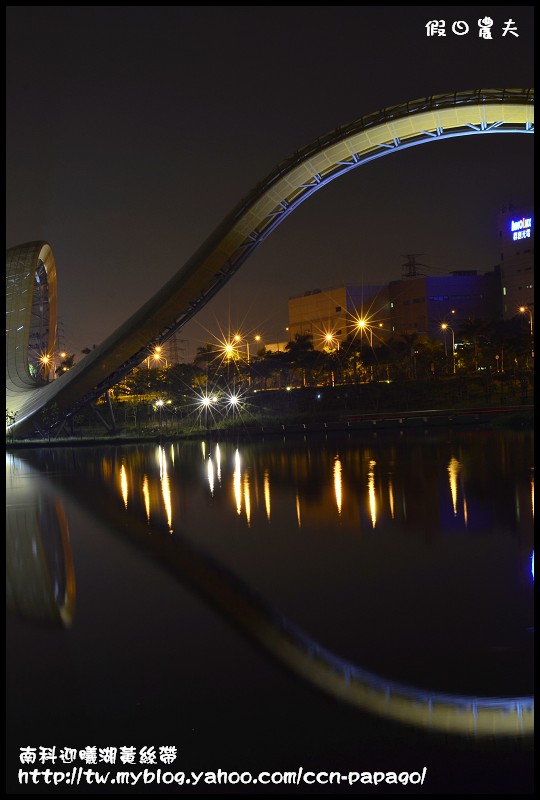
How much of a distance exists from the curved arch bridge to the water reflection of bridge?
14920 mm

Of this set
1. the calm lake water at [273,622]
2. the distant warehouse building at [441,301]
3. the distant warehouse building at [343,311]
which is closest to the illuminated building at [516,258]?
the distant warehouse building at [441,301]

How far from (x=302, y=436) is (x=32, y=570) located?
25.7 metres

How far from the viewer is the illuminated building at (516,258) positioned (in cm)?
8056

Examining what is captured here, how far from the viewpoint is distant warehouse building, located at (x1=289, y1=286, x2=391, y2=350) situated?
88438mm

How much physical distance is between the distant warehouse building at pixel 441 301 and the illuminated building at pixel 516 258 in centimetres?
222

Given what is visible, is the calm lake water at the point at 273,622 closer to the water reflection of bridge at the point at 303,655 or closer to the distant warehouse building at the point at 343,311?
the water reflection of bridge at the point at 303,655

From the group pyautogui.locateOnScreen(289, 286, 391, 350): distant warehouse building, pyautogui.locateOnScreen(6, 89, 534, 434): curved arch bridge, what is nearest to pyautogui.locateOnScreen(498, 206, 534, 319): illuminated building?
pyautogui.locateOnScreen(289, 286, 391, 350): distant warehouse building

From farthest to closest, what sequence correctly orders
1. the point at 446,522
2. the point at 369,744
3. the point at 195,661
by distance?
the point at 446,522 → the point at 195,661 → the point at 369,744

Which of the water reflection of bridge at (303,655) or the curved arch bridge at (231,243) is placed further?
the curved arch bridge at (231,243)

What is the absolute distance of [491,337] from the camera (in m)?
59.6

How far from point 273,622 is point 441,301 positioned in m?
78.8

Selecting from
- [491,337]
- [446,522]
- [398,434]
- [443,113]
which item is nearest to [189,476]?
[446,522]

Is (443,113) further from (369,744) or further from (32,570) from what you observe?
(369,744)

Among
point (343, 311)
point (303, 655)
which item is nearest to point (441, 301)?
point (343, 311)
